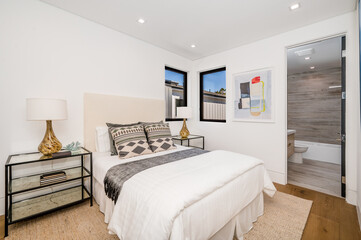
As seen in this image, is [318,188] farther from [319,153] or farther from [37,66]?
[37,66]

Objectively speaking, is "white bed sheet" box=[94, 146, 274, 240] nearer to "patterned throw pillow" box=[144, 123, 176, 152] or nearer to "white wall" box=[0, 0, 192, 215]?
"patterned throw pillow" box=[144, 123, 176, 152]

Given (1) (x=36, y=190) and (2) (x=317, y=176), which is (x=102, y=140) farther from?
(2) (x=317, y=176)

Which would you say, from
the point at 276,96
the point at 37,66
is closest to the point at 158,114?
the point at 37,66

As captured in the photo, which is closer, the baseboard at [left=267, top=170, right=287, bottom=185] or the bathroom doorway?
the baseboard at [left=267, top=170, right=287, bottom=185]

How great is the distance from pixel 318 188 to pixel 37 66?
450cm

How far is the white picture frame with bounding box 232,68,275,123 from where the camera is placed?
300 centimetres

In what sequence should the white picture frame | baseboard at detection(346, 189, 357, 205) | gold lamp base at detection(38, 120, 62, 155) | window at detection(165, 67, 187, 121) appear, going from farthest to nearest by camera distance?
window at detection(165, 67, 187, 121)
the white picture frame
baseboard at detection(346, 189, 357, 205)
gold lamp base at detection(38, 120, 62, 155)

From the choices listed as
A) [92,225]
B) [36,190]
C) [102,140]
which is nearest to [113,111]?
[102,140]

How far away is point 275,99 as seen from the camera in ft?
9.61

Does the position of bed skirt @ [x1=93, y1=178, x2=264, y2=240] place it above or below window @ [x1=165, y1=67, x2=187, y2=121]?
below

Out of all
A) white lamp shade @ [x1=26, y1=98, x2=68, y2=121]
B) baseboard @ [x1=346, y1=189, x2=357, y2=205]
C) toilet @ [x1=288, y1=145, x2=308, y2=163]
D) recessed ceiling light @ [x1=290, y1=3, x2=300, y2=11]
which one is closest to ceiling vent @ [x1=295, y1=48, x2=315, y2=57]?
recessed ceiling light @ [x1=290, y1=3, x2=300, y2=11]

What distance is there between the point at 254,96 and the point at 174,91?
5.92 feet

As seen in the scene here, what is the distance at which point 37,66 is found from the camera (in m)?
2.14

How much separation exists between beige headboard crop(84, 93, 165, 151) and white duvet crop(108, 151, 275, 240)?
1.48 meters
